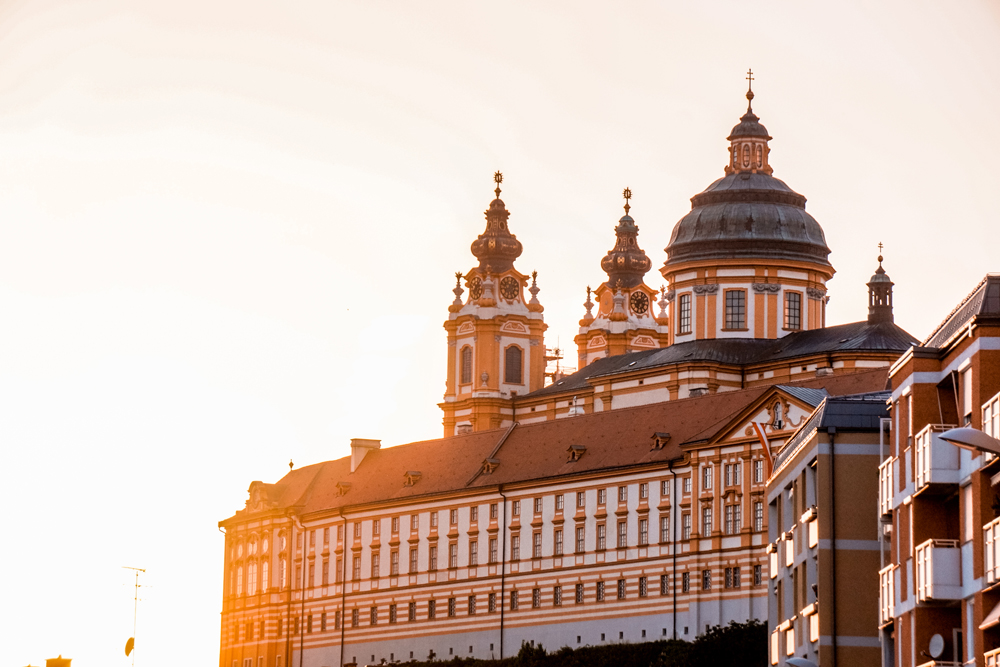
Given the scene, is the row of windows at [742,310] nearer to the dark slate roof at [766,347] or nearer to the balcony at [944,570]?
the dark slate roof at [766,347]

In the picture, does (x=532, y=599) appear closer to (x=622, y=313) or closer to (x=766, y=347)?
(x=766, y=347)

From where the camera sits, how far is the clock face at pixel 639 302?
191825mm

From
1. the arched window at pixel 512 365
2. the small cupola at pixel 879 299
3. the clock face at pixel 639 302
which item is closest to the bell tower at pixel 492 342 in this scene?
the arched window at pixel 512 365

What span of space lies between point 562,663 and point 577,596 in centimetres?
724

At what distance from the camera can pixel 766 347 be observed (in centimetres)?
14912

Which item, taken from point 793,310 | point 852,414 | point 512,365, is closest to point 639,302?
point 512,365

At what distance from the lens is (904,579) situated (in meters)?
53.8

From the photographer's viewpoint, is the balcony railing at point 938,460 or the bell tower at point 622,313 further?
the bell tower at point 622,313

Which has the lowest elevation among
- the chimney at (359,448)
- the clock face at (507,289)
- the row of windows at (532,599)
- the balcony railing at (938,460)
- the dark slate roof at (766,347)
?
the balcony railing at (938,460)

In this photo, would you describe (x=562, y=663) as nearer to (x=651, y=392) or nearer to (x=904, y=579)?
(x=651, y=392)

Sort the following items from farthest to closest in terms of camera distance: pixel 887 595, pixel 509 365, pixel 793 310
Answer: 1. pixel 509 365
2. pixel 793 310
3. pixel 887 595

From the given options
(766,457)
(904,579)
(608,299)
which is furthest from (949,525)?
(608,299)

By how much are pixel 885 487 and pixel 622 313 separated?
133 meters

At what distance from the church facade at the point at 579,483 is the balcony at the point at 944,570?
65685 mm
